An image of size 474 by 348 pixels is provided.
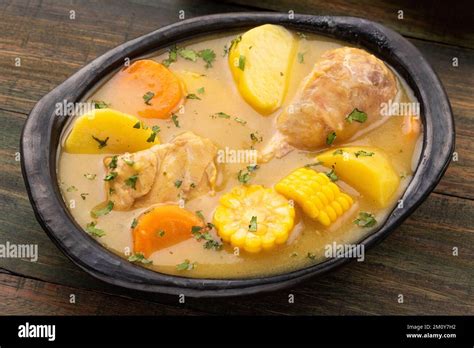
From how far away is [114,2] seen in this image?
14.6 feet

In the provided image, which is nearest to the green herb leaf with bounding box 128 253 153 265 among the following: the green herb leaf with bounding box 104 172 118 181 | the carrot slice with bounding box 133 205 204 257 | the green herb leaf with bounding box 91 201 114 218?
the carrot slice with bounding box 133 205 204 257

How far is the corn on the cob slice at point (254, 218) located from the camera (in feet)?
10.5

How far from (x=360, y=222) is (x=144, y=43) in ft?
4.32

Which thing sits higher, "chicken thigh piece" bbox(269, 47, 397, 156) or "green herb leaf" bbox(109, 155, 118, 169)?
"chicken thigh piece" bbox(269, 47, 397, 156)

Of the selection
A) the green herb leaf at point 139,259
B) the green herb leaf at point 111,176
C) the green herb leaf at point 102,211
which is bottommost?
the green herb leaf at point 139,259

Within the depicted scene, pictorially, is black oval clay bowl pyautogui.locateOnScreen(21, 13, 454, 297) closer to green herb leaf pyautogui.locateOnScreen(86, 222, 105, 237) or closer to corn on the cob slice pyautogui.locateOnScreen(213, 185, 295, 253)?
green herb leaf pyautogui.locateOnScreen(86, 222, 105, 237)

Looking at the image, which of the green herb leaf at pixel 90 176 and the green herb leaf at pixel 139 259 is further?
the green herb leaf at pixel 90 176

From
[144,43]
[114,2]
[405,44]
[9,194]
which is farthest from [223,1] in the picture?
[9,194]

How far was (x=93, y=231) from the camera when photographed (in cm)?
327

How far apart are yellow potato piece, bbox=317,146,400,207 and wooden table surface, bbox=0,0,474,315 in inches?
14.0

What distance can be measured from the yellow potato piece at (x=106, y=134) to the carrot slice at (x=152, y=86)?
5.9 inches

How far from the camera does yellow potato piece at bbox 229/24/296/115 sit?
3627 mm

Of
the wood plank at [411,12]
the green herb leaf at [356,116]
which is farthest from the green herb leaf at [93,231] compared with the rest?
the wood plank at [411,12]

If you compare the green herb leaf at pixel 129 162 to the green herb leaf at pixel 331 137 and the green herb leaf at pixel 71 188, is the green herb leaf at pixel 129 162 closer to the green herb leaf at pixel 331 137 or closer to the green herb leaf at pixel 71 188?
the green herb leaf at pixel 71 188
